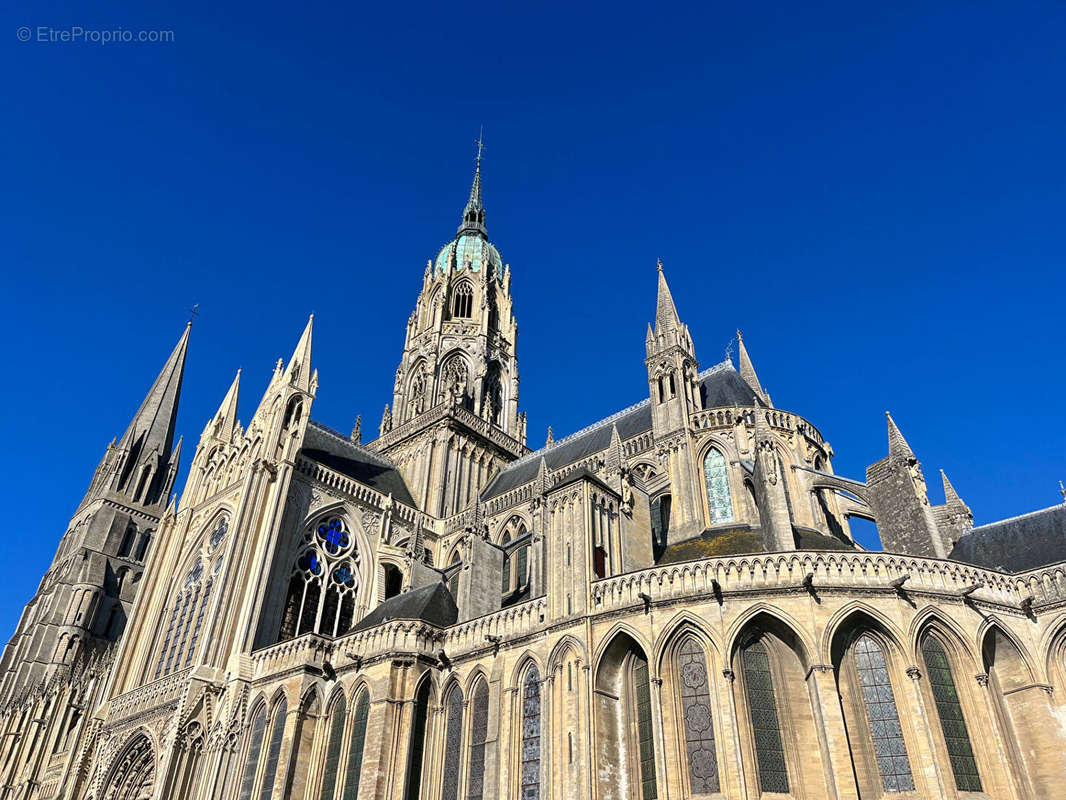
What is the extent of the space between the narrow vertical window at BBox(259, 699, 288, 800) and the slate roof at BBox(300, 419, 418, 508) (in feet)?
38.1

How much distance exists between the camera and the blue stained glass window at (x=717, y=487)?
27.3 meters

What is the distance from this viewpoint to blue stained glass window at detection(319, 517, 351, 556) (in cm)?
3231

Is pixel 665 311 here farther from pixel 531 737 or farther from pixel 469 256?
pixel 469 256

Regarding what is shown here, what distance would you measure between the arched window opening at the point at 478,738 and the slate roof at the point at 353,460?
14.9m

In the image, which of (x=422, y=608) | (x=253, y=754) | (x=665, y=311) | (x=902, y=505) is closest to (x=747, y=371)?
(x=665, y=311)

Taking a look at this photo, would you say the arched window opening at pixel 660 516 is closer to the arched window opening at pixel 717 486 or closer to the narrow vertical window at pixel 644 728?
the arched window opening at pixel 717 486

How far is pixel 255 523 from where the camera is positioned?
29.9m

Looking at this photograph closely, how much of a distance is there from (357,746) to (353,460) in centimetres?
1771

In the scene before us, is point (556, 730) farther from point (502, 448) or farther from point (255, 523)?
point (502, 448)

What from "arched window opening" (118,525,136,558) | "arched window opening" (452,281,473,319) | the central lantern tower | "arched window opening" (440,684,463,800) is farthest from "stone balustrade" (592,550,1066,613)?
"arched window opening" (118,525,136,558)

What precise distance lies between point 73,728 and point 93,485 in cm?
2269

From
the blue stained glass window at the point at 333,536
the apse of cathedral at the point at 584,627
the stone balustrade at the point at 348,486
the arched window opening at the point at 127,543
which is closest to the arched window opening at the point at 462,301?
the apse of cathedral at the point at 584,627

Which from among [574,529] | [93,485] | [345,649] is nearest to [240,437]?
[345,649]

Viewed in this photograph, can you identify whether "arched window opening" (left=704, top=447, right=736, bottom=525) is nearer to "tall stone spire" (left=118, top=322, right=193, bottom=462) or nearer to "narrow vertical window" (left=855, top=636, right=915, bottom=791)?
"narrow vertical window" (left=855, top=636, right=915, bottom=791)
